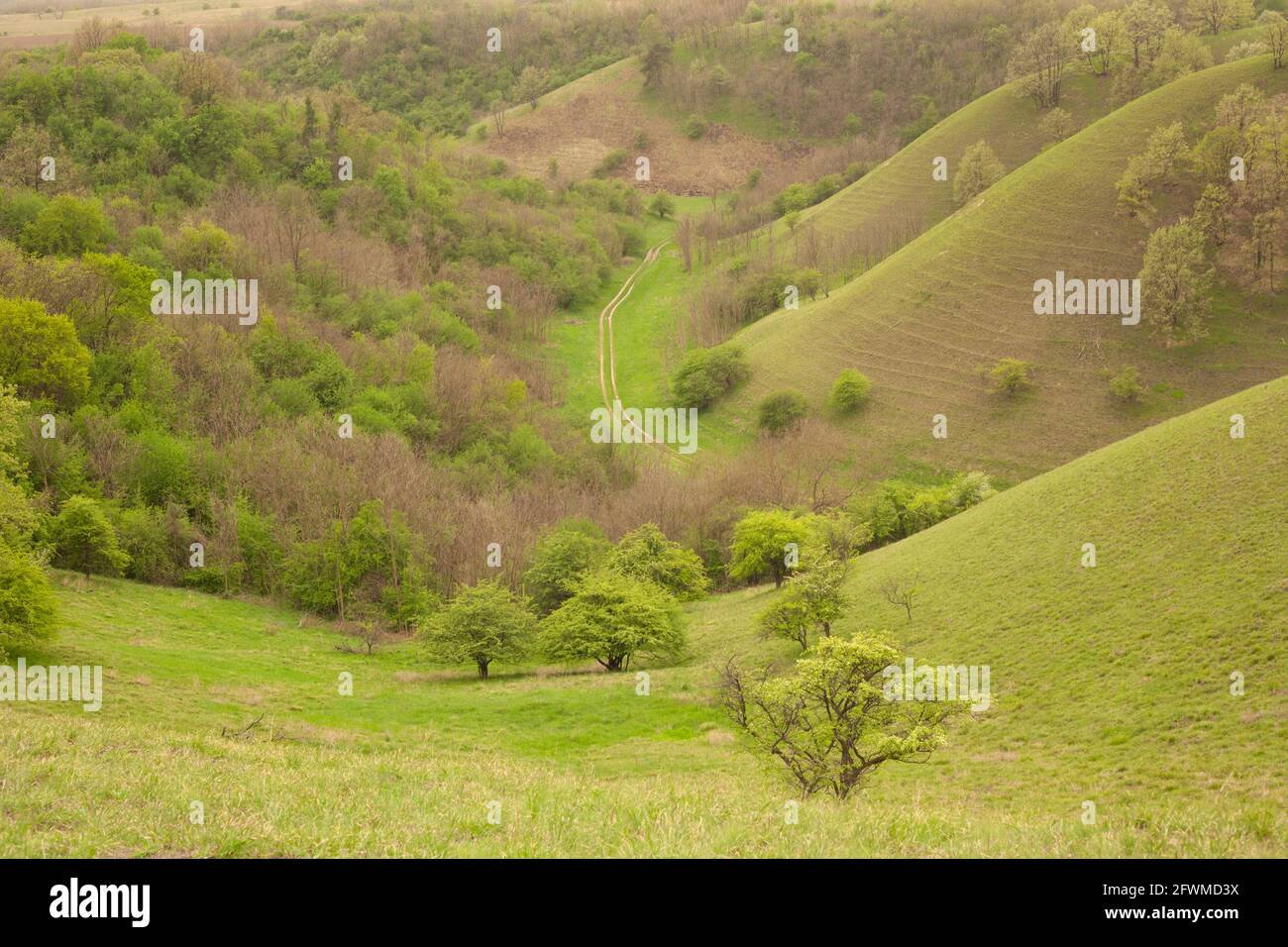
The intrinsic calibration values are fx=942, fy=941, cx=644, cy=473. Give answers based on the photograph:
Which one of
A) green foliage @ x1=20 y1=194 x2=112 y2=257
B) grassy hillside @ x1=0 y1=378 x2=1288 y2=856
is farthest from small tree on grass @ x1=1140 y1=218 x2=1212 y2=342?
green foliage @ x1=20 y1=194 x2=112 y2=257

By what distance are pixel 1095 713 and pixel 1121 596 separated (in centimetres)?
789

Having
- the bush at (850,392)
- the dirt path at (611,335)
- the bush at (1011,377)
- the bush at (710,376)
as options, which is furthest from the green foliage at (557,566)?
the bush at (1011,377)

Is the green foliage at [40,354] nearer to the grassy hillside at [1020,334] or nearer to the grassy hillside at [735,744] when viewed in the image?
the grassy hillside at [735,744]

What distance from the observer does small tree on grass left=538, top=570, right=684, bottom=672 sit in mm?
51562

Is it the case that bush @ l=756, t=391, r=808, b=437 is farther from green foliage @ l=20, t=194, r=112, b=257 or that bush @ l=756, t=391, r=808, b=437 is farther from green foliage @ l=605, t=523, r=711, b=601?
green foliage @ l=20, t=194, r=112, b=257

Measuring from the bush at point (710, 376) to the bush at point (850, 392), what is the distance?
48.1 ft

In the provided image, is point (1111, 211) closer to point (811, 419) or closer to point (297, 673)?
point (811, 419)

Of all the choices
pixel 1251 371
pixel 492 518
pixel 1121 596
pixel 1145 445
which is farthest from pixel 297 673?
pixel 1251 371

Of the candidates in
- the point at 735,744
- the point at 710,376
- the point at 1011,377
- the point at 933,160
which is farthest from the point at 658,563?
the point at 933,160

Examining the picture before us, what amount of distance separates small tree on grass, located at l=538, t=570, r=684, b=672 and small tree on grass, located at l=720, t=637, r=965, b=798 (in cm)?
2778

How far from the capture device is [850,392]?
9719 centimetres

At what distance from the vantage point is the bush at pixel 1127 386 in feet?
287

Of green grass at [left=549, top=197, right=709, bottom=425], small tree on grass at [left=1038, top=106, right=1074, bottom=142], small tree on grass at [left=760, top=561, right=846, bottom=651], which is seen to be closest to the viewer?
small tree on grass at [left=760, top=561, right=846, bottom=651]
